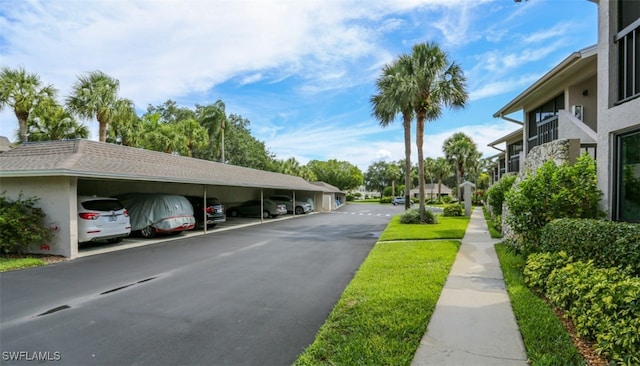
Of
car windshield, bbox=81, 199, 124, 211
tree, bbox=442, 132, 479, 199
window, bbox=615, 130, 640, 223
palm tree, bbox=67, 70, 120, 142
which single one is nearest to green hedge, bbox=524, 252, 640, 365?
window, bbox=615, 130, 640, 223

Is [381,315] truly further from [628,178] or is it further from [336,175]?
[336,175]

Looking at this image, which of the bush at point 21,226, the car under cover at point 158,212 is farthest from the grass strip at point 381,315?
the bush at point 21,226

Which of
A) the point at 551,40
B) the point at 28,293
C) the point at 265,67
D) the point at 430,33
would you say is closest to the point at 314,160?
the point at 265,67

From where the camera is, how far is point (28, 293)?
5.84m

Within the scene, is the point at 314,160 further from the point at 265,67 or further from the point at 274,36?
the point at 274,36

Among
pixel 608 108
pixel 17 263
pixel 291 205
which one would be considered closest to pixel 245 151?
pixel 291 205

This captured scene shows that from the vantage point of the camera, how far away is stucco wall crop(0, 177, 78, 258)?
8867 mm

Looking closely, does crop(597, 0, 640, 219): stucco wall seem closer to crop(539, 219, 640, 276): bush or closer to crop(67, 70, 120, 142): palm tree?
crop(539, 219, 640, 276): bush

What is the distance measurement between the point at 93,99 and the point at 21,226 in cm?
1575

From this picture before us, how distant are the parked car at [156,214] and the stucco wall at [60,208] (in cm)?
347

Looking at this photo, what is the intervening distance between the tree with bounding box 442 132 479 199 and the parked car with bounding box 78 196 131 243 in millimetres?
36853

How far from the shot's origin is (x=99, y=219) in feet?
31.9

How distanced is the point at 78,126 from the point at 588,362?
27.5 meters

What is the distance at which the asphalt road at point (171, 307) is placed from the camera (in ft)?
12.0
